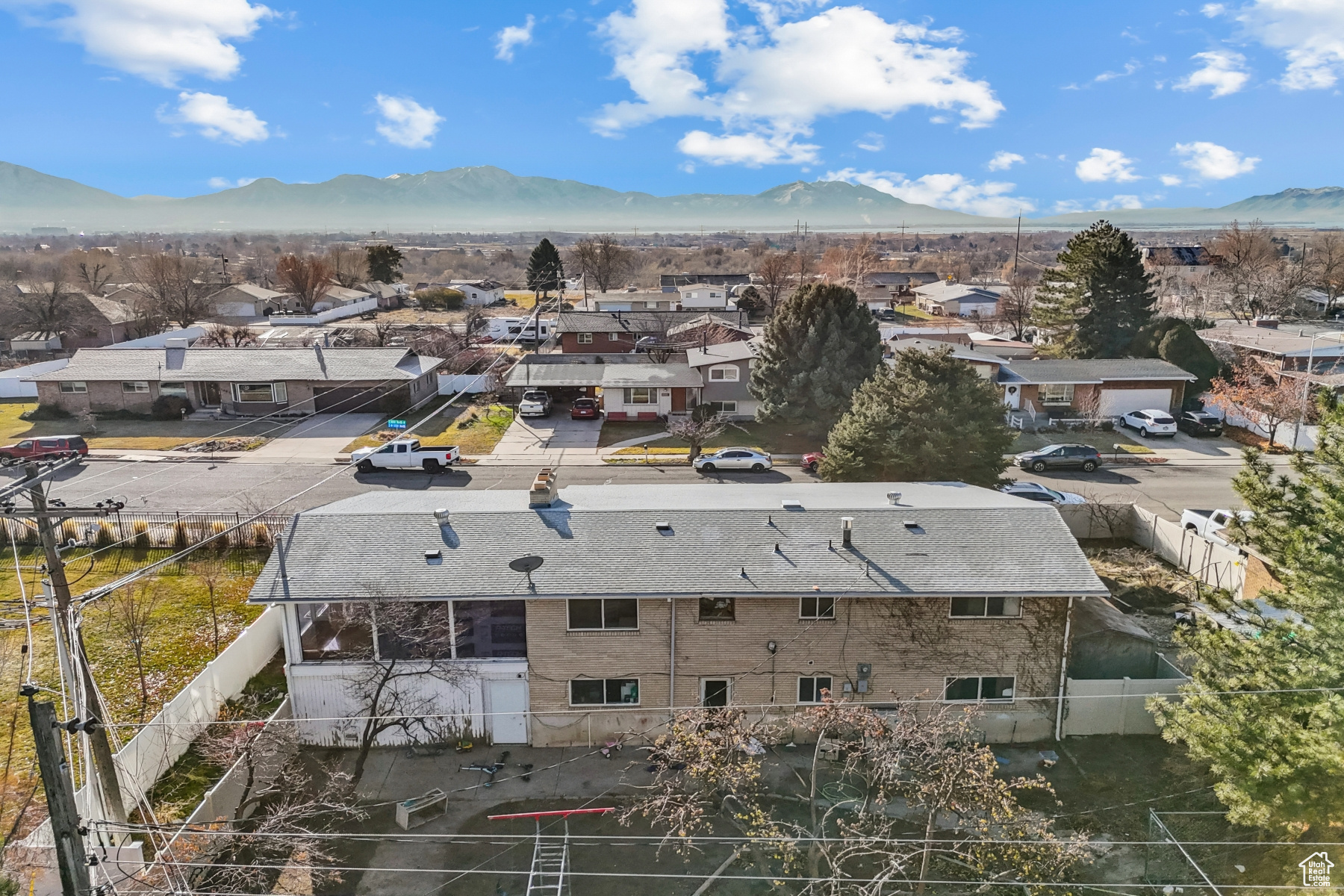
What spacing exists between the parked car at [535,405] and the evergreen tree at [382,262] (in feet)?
258

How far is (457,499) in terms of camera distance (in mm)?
24000

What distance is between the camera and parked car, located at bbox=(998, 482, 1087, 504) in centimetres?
3453

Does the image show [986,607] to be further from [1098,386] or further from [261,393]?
[261,393]

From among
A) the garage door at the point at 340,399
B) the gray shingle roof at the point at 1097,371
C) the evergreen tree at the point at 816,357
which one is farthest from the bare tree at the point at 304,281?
the gray shingle roof at the point at 1097,371

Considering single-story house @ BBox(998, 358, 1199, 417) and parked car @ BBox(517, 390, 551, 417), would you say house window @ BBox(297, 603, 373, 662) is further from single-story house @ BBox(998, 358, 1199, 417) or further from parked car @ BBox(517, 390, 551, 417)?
single-story house @ BBox(998, 358, 1199, 417)

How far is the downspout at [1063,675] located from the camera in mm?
20328

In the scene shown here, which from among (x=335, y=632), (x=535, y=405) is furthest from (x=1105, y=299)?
(x=335, y=632)

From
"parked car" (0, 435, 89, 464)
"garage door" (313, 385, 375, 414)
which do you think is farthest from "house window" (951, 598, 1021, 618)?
"garage door" (313, 385, 375, 414)

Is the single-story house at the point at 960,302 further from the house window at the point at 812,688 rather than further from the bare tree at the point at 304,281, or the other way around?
the house window at the point at 812,688

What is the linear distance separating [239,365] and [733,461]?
108 ft

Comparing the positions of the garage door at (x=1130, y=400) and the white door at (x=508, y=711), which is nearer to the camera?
the white door at (x=508, y=711)

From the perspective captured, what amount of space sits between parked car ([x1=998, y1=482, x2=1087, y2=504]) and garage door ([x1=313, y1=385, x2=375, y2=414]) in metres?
38.0

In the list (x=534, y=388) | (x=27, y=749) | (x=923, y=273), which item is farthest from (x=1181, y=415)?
(x=923, y=273)

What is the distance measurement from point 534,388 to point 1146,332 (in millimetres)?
41844
